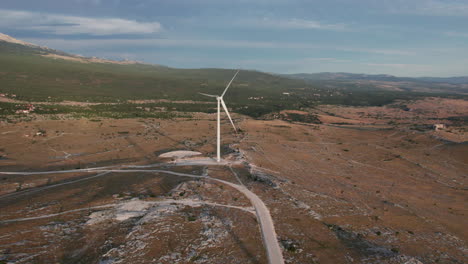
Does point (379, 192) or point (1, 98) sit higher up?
point (1, 98)

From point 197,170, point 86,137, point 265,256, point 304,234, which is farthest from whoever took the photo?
point 86,137

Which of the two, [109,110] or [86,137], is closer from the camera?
[86,137]

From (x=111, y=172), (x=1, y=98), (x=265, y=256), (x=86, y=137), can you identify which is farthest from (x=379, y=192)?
(x=1, y=98)

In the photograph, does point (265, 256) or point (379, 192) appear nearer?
point (265, 256)

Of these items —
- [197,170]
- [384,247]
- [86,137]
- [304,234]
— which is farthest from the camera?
[86,137]

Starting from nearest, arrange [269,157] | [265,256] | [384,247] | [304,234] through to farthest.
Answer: [265,256], [384,247], [304,234], [269,157]

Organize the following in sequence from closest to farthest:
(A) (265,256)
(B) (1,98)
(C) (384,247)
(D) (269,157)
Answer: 1. (A) (265,256)
2. (C) (384,247)
3. (D) (269,157)
4. (B) (1,98)

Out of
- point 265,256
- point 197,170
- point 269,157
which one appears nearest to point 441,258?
point 265,256

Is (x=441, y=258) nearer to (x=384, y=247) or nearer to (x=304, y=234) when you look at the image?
(x=384, y=247)

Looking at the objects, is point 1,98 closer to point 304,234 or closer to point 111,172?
point 111,172
